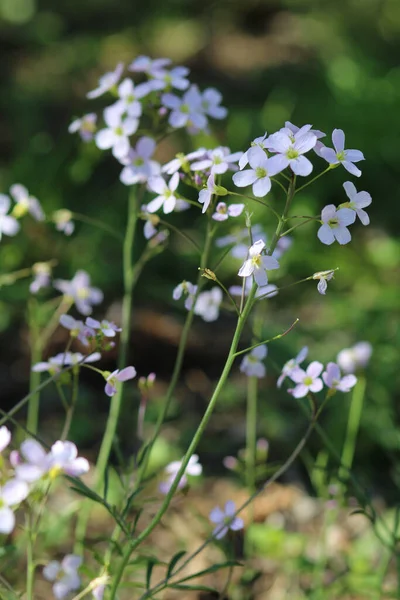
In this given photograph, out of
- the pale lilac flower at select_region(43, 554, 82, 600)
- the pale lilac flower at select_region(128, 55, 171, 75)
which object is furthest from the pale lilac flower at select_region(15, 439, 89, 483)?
the pale lilac flower at select_region(128, 55, 171, 75)

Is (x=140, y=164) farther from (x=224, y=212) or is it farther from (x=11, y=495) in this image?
(x=11, y=495)

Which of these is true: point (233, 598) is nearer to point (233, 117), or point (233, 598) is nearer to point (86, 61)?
point (233, 117)

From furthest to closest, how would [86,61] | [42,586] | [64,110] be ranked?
[86,61]
[64,110]
[42,586]

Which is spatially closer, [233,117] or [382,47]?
[233,117]

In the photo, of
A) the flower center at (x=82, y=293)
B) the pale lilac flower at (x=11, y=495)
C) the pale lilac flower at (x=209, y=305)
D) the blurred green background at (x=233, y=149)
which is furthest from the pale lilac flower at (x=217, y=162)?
the blurred green background at (x=233, y=149)

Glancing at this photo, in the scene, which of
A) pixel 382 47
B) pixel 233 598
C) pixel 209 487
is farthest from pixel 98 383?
pixel 382 47

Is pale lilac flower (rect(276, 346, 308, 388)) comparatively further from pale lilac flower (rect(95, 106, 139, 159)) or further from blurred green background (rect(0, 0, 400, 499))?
pale lilac flower (rect(95, 106, 139, 159))
